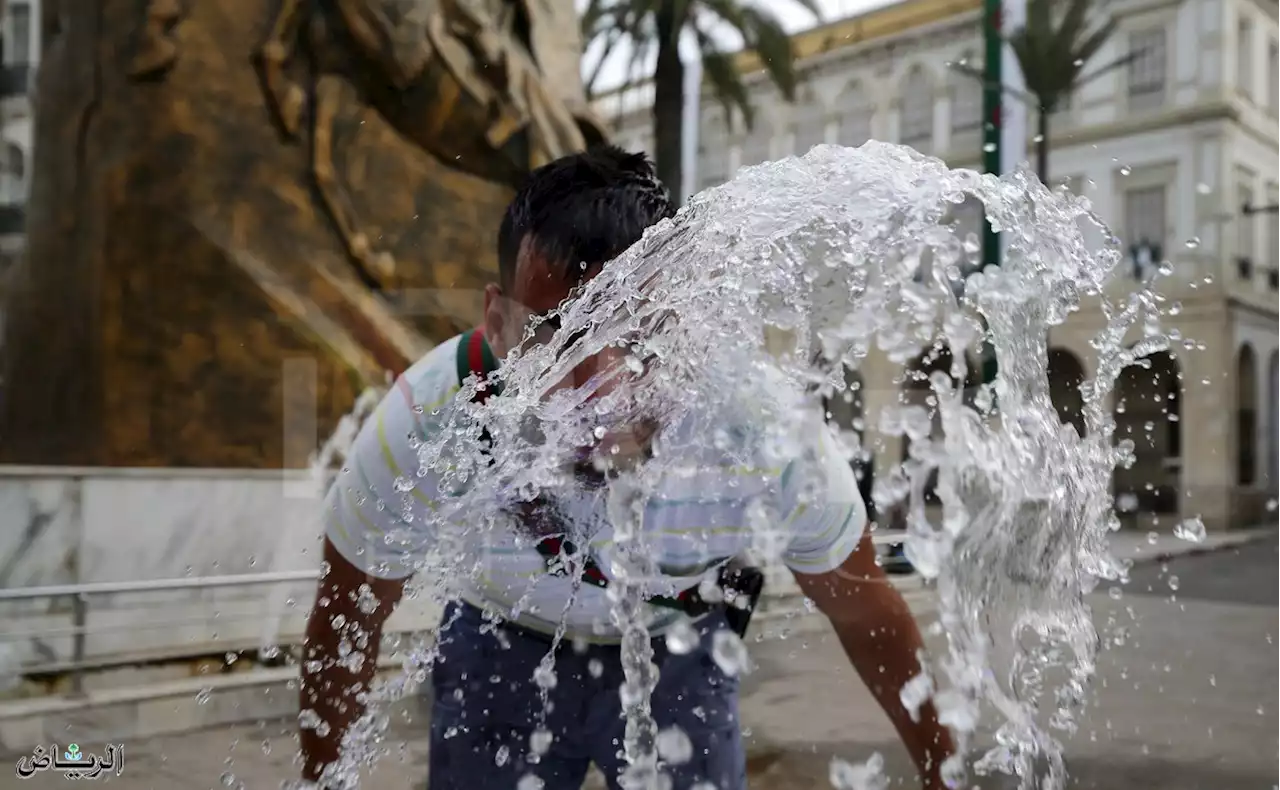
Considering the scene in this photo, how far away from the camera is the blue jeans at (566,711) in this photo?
1.61m

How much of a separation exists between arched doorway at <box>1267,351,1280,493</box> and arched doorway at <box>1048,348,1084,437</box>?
75 cm

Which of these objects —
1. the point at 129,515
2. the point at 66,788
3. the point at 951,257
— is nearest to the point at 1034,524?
the point at 951,257

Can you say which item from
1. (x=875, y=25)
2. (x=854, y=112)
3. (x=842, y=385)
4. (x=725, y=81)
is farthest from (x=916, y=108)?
(x=842, y=385)

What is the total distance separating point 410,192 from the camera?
4.07m

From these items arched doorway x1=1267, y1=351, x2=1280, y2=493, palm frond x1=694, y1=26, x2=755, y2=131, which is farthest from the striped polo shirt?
arched doorway x1=1267, y1=351, x2=1280, y2=493

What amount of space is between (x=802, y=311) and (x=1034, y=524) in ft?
1.83

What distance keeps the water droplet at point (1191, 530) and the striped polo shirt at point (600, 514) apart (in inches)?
58.4

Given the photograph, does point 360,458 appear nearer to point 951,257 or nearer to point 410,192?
point 951,257

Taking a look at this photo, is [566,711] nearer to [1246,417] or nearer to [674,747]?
[674,747]

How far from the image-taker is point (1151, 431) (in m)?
2.64

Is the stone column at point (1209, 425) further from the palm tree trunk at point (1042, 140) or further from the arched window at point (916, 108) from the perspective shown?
the arched window at point (916, 108)

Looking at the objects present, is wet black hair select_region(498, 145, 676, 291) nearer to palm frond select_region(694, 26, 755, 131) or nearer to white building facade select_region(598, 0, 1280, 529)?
white building facade select_region(598, 0, 1280, 529)

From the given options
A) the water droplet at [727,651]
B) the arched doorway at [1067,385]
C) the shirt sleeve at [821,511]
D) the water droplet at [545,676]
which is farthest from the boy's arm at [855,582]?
the arched doorway at [1067,385]

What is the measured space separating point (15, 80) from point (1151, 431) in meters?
4.59
